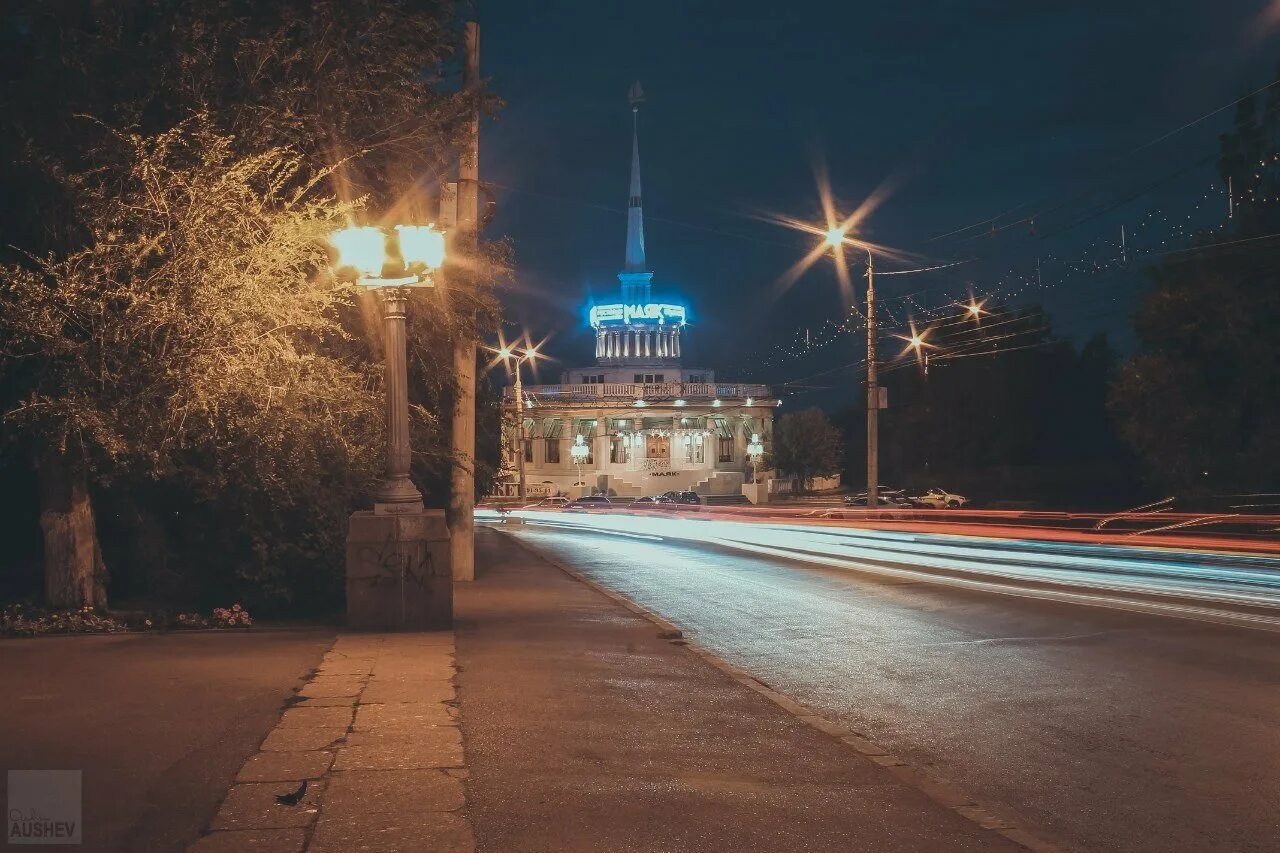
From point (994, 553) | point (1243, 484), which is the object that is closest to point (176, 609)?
point (994, 553)

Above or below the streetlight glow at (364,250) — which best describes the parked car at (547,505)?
below

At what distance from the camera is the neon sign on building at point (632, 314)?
10962 centimetres

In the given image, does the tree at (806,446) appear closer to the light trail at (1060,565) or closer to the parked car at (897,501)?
the parked car at (897,501)

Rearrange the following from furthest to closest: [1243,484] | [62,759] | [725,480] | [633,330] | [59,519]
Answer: [633,330] → [725,480] → [1243,484] → [59,519] → [62,759]

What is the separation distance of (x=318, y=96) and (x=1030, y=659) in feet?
34.0

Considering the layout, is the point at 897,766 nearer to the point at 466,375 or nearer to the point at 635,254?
the point at 466,375

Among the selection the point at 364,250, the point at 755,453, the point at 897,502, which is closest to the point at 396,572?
the point at 364,250

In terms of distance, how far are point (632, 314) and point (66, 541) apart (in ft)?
316

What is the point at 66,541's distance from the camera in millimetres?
14477

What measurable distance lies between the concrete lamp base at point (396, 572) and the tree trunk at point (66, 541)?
3.33 metres

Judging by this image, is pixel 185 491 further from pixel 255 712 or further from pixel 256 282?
pixel 255 712

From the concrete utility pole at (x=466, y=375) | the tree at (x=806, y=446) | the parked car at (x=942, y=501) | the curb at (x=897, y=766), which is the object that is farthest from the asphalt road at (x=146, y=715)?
the tree at (x=806, y=446)

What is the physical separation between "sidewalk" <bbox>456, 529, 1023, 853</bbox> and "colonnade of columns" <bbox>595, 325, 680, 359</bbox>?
3872 inches

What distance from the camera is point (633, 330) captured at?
365 feet
